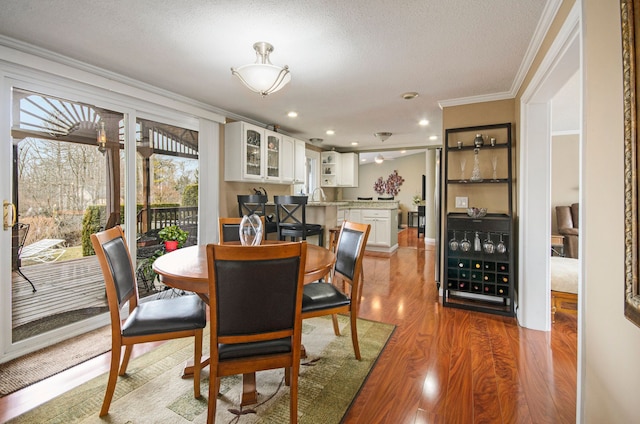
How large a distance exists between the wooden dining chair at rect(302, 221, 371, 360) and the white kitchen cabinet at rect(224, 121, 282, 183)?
1957mm

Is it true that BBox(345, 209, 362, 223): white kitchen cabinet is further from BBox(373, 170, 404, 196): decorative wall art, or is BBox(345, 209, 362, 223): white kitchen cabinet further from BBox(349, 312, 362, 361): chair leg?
BBox(373, 170, 404, 196): decorative wall art

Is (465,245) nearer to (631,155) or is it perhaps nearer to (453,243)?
(453,243)

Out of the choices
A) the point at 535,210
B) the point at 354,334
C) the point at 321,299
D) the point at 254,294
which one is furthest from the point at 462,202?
the point at 254,294

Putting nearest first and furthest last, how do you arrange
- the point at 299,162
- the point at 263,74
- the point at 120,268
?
the point at 120,268 → the point at 263,74 → the point at 299,162

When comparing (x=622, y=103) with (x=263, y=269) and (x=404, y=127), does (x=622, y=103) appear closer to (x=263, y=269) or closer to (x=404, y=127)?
(x=263, y=269)

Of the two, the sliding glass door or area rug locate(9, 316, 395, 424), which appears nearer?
area rug locate(9, 316, 395, 424)

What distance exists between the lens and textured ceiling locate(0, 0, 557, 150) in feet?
5.58

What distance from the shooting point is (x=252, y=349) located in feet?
4.44

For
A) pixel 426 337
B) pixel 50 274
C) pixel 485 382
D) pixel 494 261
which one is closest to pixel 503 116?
pixel 494 261

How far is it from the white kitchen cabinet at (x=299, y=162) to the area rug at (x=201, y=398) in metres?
3.22

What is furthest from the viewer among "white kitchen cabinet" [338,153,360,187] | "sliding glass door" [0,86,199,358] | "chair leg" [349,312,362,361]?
"white kitchen cabinet" [338,153,360,187]

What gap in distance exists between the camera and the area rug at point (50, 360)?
1871mm

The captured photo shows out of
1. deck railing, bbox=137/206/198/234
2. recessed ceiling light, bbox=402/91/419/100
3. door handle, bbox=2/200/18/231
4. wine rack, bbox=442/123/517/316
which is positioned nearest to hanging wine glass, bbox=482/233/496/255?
wine rack, bbox=442/123/517/316

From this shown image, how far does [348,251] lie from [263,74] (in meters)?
1.39
